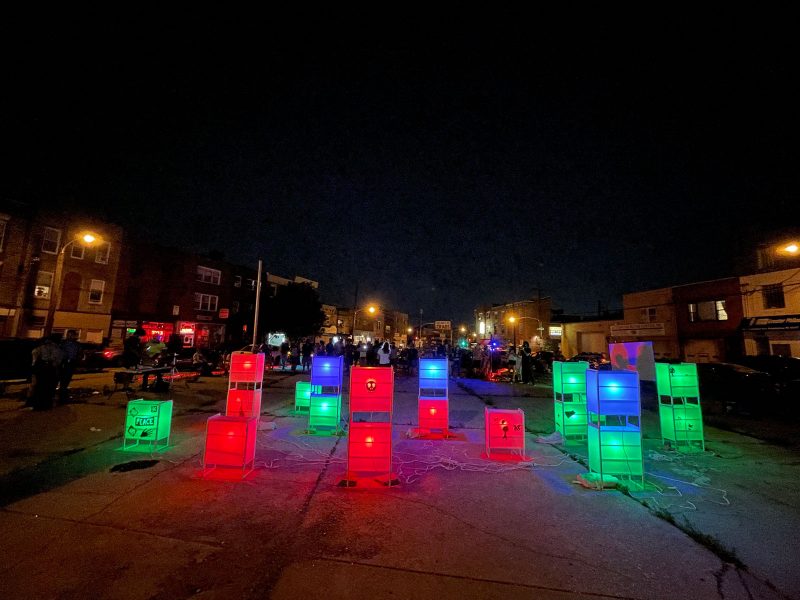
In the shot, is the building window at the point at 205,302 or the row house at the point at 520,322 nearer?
the building window at the point at 205,302

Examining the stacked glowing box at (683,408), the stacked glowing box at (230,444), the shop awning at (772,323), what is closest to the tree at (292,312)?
the stacked glowing box at (230,444)

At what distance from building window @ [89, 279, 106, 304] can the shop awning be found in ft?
143

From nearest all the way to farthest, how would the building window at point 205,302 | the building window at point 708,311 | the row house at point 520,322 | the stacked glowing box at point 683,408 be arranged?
the stacked glowing box at point 683,408 < the building window at point 708,311 < the building window at point 205,302 < the row house at point 520,322

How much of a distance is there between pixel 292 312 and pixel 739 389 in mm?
35064

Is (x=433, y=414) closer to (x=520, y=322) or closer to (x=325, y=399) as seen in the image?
(x=325, y=399)

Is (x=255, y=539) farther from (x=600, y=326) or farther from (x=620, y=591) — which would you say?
(x=600, y=326)

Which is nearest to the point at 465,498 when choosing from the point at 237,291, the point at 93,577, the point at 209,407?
the point at 93,577

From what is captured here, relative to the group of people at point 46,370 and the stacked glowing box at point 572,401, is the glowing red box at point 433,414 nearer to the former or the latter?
the stacked glowing box at point 572,401

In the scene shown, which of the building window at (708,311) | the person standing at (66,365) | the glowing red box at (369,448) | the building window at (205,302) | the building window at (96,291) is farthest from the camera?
the building window at (205,302)

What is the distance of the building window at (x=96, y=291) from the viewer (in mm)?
26311

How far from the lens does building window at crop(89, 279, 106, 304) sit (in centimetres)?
2631

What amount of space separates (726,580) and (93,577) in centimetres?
550

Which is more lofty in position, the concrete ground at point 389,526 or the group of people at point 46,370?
the group of people at point 46,370

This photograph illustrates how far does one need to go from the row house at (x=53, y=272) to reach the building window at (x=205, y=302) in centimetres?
833
